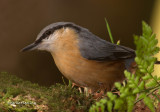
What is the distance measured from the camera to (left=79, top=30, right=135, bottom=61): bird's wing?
7.78ft

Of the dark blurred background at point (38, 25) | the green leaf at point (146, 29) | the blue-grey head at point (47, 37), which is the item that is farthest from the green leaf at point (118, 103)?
the dark blurred background at point (38, 25)

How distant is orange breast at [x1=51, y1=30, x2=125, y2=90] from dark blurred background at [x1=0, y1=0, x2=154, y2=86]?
1645 millimetres

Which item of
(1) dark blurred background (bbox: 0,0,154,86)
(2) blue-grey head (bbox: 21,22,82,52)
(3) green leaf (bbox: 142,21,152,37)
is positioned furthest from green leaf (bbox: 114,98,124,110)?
(1) dark blurred background (bbox: 0,0,154,86)

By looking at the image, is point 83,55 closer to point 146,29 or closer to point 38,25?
point 146,29

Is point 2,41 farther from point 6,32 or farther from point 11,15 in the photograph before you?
point 11,15

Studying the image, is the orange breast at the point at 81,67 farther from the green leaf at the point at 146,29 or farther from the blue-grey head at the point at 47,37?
the green leaf at the point at 146,29

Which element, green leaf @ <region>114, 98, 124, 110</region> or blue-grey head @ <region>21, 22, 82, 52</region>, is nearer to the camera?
green leaf @ <region>114, 98, 124, 110</region>

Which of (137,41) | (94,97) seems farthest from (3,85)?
(137,41)

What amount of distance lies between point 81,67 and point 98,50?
10.4 inches

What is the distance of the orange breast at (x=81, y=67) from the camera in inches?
90.2

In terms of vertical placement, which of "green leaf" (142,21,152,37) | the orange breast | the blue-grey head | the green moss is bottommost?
the green moss

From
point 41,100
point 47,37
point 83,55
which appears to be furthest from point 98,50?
point 41,100

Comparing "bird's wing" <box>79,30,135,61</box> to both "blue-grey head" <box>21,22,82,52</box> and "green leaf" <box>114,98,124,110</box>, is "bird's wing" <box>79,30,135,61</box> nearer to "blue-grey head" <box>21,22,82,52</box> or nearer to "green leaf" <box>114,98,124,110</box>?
"blue-grey head" <box>21,22,82,52</box>

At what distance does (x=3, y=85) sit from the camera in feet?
7.42
